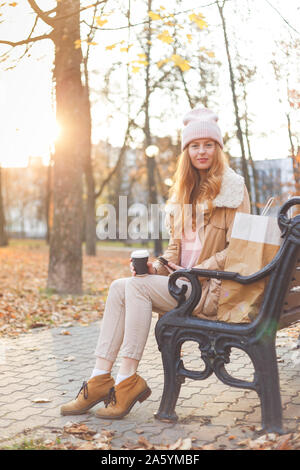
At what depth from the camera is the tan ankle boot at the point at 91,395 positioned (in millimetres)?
3436

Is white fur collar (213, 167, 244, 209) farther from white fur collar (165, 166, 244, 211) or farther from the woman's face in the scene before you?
the woman's face

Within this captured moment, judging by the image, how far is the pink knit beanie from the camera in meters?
3.62

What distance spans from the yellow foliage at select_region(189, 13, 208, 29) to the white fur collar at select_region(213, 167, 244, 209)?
2.57 meters

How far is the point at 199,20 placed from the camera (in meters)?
5.59

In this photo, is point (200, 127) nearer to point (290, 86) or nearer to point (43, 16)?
point (43, 16)

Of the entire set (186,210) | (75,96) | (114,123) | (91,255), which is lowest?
(91,255)

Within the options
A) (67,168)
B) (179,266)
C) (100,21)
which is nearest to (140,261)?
(179,266)

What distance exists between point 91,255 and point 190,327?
19.8 m

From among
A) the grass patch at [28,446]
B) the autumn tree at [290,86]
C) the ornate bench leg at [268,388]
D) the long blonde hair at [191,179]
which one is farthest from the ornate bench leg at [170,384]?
the autumn tree at [290,86]

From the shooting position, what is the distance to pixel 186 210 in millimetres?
3645

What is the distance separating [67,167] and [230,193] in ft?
20.1

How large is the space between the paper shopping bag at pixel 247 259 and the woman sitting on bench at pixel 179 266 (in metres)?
0.12
